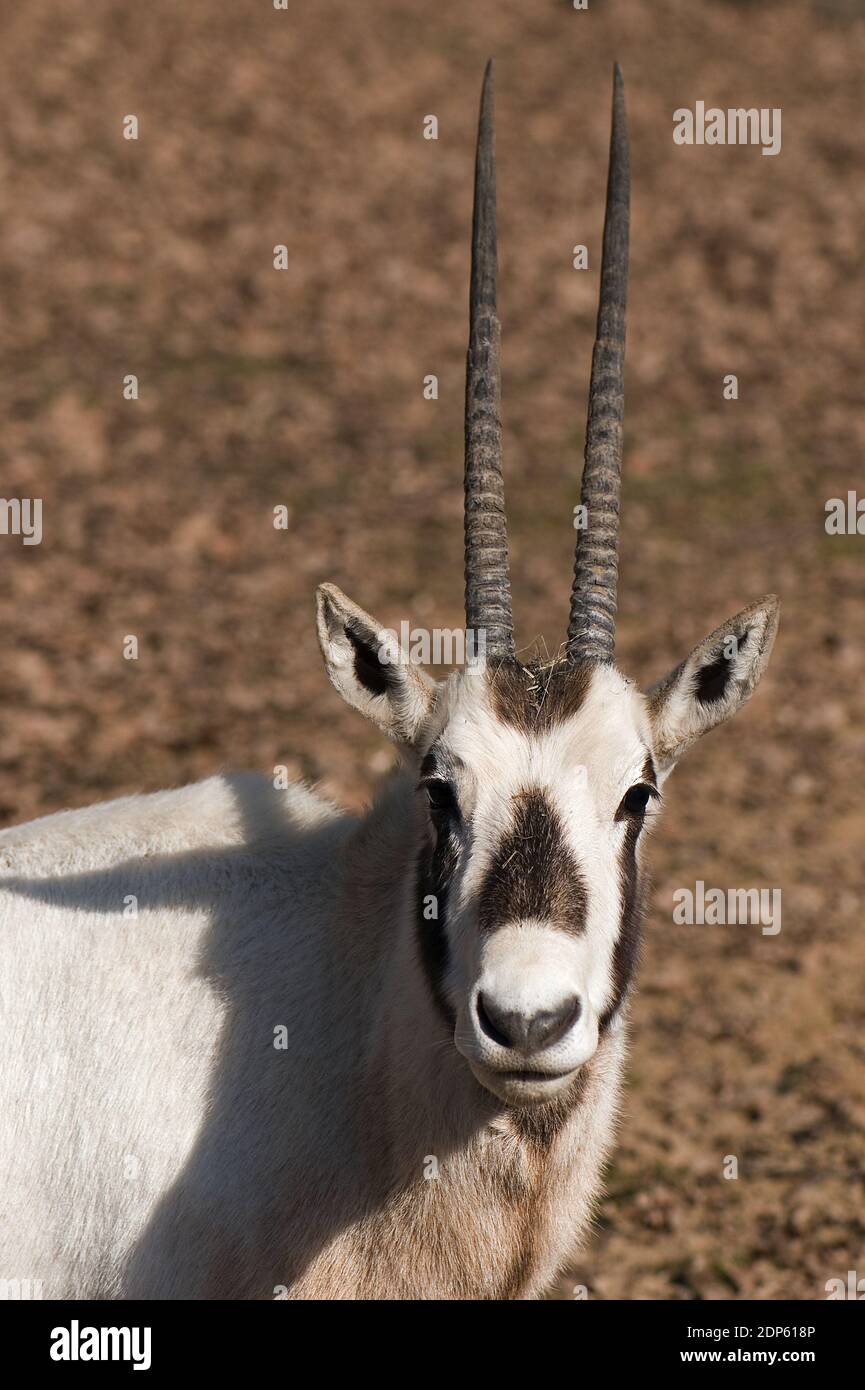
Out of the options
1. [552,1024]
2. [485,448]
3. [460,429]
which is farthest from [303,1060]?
[460,429]

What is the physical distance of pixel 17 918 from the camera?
191 inches

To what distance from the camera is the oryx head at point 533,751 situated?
3.61 meters

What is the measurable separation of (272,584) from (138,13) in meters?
10.9

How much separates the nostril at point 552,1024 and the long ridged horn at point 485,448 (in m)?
1.27

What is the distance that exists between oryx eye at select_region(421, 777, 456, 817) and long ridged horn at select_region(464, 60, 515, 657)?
1.62 feet

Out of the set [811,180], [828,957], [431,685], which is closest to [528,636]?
[828,957]

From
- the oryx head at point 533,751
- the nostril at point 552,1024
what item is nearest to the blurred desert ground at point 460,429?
the oryx head at point 533,751

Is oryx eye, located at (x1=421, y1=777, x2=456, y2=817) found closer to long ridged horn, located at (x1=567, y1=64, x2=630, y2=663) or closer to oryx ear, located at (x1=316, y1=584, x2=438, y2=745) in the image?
oryx ear, located at (x1=316, y1=584, x2=438, y2=745)

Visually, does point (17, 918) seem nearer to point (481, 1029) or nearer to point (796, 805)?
point (481, 1029)

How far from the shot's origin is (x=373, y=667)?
458cm

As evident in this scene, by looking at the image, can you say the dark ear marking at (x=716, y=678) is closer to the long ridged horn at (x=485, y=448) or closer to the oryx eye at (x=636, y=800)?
the oryx eye at (x=636, y=800)

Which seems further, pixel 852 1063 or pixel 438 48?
pixel 438 48

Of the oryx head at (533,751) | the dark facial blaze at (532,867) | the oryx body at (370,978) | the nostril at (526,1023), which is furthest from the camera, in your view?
the oryx body at (370,978)

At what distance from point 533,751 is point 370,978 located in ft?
3.34
